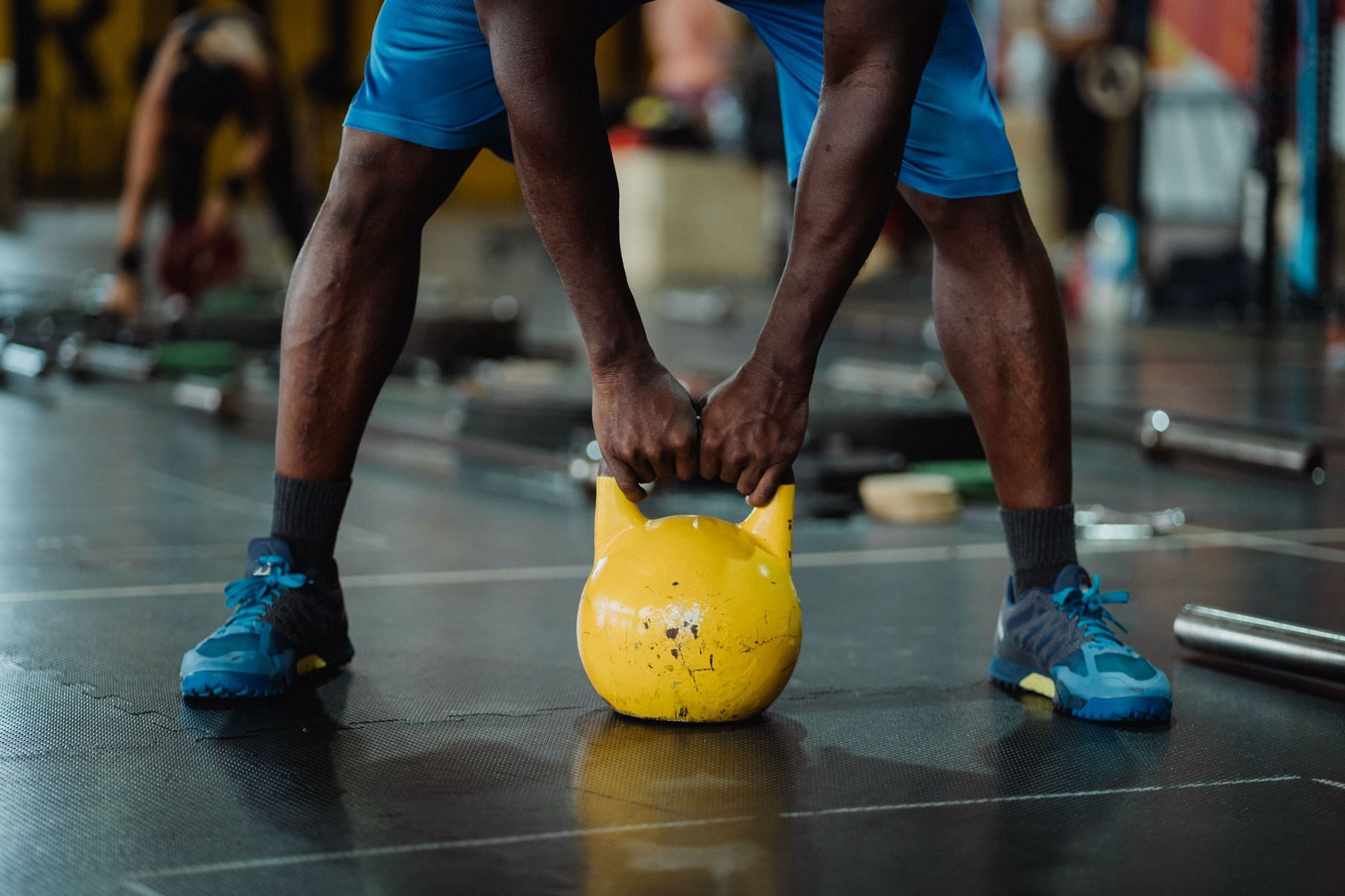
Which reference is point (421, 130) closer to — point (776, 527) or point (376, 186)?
point (376, 186)

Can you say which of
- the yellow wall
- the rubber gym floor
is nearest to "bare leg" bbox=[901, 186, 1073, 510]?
the rubber gym floor

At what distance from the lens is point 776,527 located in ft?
5.57

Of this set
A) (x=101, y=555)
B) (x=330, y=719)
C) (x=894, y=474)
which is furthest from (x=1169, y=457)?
(x=330, y=719)

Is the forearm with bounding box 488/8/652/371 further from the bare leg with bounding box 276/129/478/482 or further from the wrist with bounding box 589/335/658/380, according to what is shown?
the bare leg with bounding box 276/129/478/482

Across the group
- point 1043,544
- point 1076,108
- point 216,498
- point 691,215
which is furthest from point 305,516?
point 691,215

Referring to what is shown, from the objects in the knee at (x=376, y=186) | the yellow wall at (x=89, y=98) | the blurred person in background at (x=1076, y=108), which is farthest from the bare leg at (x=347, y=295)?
the yellow wall at (x=89, y=98)

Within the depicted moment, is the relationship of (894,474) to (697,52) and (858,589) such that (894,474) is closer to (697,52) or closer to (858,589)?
(858,589)

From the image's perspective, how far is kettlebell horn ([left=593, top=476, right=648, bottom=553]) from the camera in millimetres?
1706

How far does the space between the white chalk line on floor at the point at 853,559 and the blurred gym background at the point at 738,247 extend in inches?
17.2

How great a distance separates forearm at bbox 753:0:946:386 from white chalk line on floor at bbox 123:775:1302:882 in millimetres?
438

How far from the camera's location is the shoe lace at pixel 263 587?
182 cm

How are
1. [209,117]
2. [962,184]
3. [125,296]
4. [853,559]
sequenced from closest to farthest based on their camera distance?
[962,184], [853,559], [125,296], [209,117]

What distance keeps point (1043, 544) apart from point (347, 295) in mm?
807

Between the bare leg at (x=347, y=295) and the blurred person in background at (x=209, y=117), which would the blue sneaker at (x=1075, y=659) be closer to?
the bare leg at (x=347, y=295)
